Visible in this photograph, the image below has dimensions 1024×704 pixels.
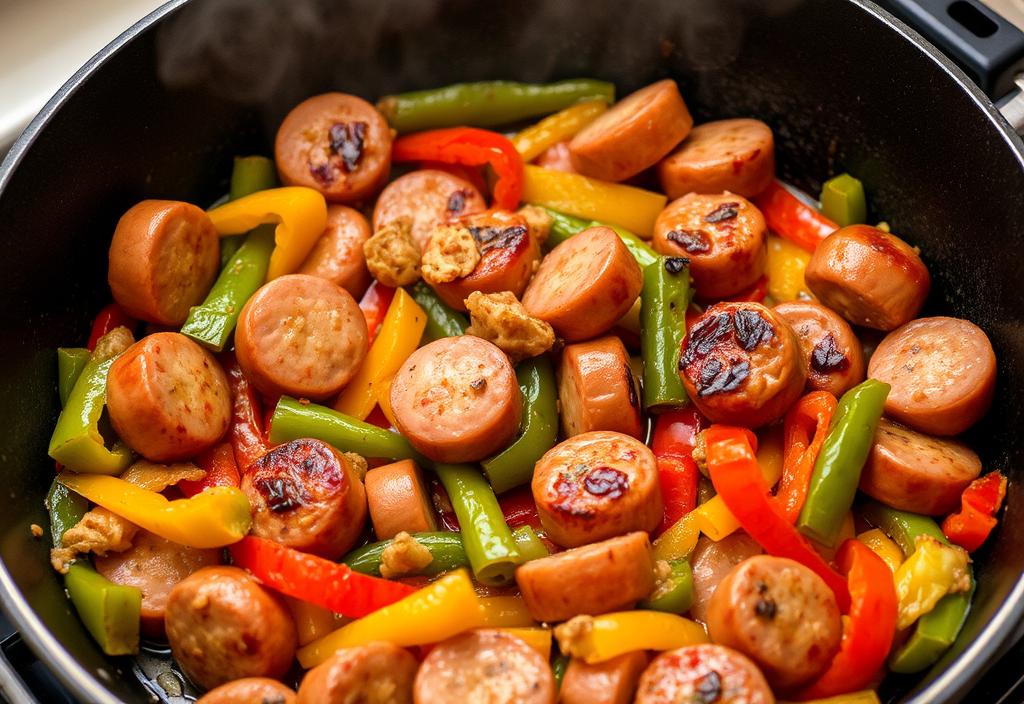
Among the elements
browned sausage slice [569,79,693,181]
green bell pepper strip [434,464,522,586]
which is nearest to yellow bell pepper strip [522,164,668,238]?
browned sausage slice [569,79,693,181]

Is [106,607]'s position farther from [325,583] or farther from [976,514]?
[976,514]

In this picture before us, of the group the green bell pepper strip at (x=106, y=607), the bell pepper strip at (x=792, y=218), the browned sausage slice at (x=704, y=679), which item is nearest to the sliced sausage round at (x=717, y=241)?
the bell pepper strip at (x=792, y=218)

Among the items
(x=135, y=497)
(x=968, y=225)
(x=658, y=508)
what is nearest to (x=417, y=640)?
(x=658, y=508)

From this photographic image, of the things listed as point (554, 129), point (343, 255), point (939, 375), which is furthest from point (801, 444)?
point (343, 255)

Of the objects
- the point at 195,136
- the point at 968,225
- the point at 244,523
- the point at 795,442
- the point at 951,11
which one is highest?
the point at 195,136

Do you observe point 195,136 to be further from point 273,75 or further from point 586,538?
point 586,538
